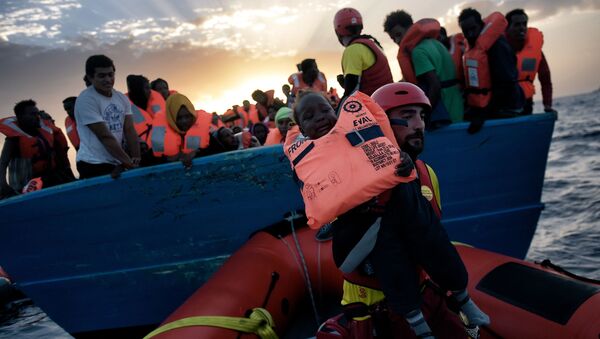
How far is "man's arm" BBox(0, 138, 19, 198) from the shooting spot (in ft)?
12.7

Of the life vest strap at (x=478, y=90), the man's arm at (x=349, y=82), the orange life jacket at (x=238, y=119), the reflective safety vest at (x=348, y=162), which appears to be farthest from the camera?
the orange life jacket at (x=238, y=119)

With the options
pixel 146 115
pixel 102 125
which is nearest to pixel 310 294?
pixel 102 125

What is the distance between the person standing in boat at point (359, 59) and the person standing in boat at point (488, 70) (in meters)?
0.96

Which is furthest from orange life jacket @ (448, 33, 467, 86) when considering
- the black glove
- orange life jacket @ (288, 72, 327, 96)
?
orange life jacket @ (288, 72, 327, 96)

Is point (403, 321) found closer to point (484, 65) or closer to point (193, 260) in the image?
point (193, 260)

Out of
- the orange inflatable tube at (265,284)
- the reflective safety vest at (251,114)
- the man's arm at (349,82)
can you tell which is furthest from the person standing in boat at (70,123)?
the reflective safety vest at (251,114)

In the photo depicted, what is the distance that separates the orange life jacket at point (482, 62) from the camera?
11.5 ft

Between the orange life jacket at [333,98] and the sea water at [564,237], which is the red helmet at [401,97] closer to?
the orange life jacket at [333,98]

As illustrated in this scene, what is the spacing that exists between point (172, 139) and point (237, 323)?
2.19 metres

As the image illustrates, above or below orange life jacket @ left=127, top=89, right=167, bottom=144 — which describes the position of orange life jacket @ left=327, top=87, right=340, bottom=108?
below

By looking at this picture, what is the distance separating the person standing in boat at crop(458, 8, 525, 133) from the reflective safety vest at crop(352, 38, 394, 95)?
0.99m

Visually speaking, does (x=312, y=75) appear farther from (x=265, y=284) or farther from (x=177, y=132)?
(x=265, y=284)

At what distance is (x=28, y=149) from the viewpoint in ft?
17.0

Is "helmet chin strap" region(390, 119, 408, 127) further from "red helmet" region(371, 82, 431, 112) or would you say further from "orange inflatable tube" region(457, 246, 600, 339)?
"orange inflatable tube" region(457, 246, 600, 339)
